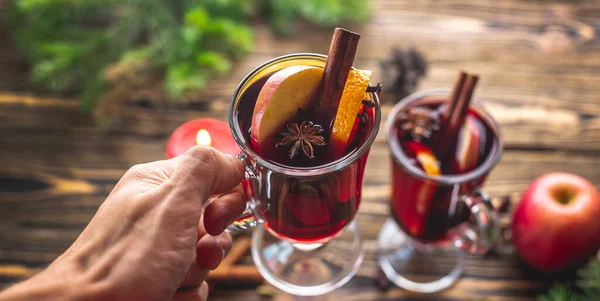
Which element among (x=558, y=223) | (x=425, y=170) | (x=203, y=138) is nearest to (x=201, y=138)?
(x=203, y=138)

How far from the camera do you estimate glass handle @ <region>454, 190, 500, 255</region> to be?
941 millimetres

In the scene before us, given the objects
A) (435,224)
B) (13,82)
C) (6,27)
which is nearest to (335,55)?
(435,224)

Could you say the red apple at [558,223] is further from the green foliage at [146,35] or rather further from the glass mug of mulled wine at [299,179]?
the green foliage at [146,35]

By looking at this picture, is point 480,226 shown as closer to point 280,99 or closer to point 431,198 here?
point 431,198

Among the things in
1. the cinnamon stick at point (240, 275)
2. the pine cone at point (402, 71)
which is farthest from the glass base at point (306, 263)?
the pine cone at point (402, 71)

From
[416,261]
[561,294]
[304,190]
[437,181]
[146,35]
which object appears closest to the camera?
[304,190]

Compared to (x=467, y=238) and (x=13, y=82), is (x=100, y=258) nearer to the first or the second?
(x=467, y=238)

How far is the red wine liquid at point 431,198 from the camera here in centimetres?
93

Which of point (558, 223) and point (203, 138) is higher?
point (203, 138)

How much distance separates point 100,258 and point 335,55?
0.37m

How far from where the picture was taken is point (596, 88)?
1.29 m

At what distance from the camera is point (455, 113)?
3.10ft

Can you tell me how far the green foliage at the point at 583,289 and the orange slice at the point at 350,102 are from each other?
58cm

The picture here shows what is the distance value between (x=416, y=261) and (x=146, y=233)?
0.67 m
